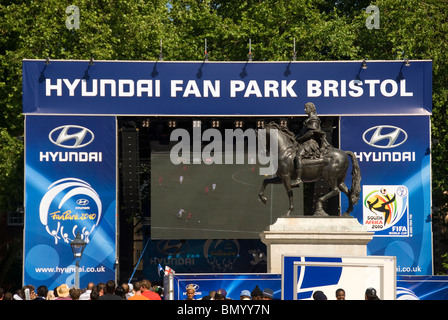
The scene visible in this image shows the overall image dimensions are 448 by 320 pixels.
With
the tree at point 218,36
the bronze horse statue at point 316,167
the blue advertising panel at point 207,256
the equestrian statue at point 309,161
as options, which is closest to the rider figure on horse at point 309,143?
the equestrian statue at point 309,161

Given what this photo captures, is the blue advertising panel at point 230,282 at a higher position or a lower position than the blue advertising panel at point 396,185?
lower

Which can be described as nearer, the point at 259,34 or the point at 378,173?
the point at 378,173

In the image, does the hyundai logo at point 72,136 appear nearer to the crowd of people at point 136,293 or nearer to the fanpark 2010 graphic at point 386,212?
the fanpark 2010 graphic at point 386,212

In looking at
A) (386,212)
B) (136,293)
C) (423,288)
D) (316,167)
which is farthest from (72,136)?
(136,293)

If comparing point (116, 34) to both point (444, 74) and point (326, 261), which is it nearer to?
point (444, 74)

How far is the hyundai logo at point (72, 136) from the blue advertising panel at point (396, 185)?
27.7 feet

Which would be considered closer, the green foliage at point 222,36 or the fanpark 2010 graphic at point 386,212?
the fanpark 2010 graphic at point 386,212

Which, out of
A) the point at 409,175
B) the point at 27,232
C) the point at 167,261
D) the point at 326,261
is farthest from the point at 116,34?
the point at 326,261

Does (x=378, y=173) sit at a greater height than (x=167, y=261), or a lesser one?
greater

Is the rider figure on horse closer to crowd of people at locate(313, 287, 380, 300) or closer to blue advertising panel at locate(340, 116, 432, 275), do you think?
blue advertising panel at locate(340, 116, 432, 275)

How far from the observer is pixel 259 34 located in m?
39.4

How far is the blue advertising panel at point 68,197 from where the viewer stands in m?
28.4

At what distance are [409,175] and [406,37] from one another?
33.7 feet
